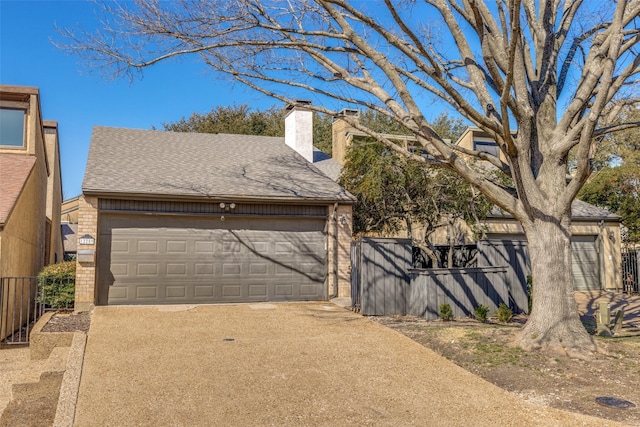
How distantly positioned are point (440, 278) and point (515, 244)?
2.78 m

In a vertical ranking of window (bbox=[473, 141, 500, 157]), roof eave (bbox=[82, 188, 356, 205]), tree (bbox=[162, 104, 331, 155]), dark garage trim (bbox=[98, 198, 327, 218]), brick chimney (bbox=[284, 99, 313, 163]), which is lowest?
dark garage trim (bbox=[98, 198, 327, 218])

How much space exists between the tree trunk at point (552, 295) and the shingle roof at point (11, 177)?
32.5ft

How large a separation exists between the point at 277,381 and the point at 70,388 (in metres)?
2.34

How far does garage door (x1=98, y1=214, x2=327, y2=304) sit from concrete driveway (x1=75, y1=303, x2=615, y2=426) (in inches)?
103

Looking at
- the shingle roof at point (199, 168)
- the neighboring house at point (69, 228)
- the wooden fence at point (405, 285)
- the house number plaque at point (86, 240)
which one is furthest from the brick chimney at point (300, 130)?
the neighboring house at point (69, 228)

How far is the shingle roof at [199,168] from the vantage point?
1281 cm

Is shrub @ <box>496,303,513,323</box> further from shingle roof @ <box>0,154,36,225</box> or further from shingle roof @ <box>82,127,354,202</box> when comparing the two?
shingle roof @ <box>0,154,36,225</box>

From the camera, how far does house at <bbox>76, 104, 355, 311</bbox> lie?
1230 cm

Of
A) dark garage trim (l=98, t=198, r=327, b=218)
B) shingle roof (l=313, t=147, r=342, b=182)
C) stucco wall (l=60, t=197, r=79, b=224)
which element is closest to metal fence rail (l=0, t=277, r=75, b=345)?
dark garage trim (l=98, t=198, r=327, b=218)

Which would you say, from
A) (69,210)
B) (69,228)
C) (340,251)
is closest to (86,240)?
(340,251)

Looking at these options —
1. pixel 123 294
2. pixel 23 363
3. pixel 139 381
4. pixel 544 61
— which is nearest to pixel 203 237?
pixel 123 294

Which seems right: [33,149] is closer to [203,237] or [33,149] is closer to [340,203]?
[203,237]

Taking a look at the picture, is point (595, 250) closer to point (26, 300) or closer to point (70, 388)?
point (26, 300)

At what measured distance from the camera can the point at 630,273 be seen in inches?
771
